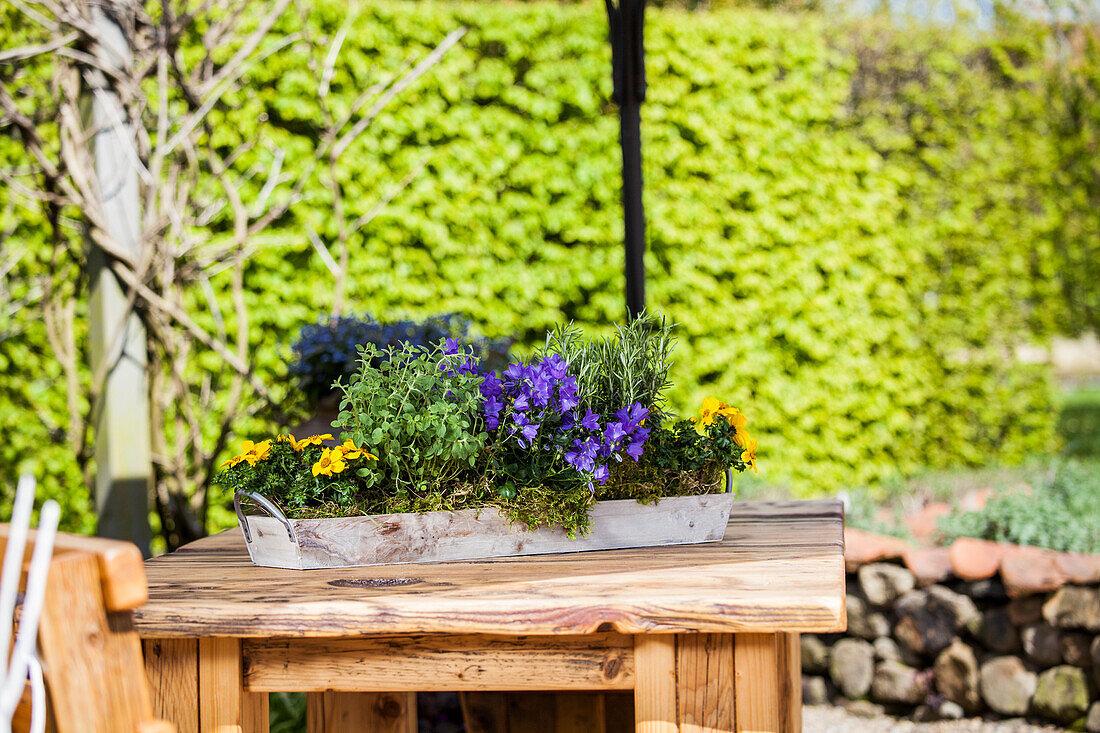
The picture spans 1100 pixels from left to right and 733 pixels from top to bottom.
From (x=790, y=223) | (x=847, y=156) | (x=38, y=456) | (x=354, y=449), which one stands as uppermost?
(x=847, y=156)

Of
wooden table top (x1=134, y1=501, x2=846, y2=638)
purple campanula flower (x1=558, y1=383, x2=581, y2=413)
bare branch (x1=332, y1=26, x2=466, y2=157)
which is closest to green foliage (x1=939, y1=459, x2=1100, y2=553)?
wooden table top (x1=134, y1=501, x2=846, y2=638)

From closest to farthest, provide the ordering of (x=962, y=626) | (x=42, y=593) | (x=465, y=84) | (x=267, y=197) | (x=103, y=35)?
(x=42, y=593) < (x=103, y=35) < (x=962, y=626) < (x=267, y=197) < (x=465, y=84)

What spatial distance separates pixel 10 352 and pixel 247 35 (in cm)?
149

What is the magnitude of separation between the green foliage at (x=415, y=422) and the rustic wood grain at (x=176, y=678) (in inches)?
14.5

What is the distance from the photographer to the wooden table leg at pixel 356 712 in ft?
5.60

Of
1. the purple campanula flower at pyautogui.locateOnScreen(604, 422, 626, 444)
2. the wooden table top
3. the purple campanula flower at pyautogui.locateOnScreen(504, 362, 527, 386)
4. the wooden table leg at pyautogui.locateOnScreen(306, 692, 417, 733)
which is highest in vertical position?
the purple campanula flower at pyautogui.locateOnScreen(504, 362, 527, 386)

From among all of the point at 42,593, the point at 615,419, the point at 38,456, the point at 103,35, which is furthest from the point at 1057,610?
the point at 38,456

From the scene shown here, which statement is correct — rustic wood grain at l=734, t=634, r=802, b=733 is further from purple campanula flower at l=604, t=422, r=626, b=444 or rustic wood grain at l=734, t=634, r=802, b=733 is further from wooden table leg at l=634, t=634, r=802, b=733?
purple campanula flower at l=604, t=422, r=626, b=444

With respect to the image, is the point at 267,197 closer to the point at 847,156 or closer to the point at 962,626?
the point at 847,156

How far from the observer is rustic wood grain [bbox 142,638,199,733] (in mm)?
1165

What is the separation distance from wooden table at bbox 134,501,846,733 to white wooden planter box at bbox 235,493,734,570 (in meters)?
0.08

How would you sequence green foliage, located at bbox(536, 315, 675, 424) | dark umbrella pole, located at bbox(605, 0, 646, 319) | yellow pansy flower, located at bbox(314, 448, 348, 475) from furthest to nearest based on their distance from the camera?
dark umbrella pole, located at bbox(605, 0, 646, 319), green foliage, located at bbox(536, 315, 675, 424), yellow pansy flower, located at bbox(314, 448, 348, 475)

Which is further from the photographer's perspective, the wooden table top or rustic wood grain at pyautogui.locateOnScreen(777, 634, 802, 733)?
rustic wood grain at pyautogui.locateOnScreen(777, 634, 802, 733)

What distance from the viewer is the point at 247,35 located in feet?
11.0
